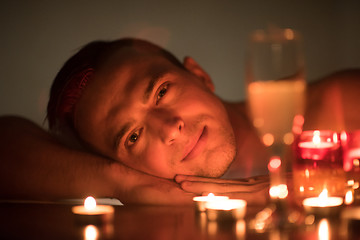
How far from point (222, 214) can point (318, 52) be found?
192 centimetres

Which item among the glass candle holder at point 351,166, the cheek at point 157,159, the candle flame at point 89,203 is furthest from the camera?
the cheek at point 157,159

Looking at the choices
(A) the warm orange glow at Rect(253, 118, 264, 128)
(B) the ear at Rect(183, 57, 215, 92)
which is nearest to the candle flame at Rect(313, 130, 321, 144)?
(A) the warm orange glow at Rect(253, 118, 264, 128)

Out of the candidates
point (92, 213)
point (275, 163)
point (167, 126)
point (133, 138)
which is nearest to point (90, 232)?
point (92, 213)

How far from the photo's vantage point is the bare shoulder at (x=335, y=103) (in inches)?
67.6

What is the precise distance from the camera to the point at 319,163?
41.3 inches

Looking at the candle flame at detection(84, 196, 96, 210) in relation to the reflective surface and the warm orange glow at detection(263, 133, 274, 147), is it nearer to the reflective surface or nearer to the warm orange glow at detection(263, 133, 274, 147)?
the reflective surface

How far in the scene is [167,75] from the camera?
166 cm

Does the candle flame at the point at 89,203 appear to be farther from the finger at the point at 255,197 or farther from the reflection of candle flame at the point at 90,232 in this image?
the finger at the point at 255,197

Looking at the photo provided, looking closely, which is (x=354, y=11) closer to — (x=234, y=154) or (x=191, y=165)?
(x=234, y=154)

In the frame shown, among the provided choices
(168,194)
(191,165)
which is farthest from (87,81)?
(168,194)

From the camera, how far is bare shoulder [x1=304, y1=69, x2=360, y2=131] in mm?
1717

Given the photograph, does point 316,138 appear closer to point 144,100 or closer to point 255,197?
point 255,197

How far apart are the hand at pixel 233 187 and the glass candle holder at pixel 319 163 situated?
14 cm

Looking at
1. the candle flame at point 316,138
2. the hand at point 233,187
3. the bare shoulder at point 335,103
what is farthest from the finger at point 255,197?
the bare shoulder at point 335,103
